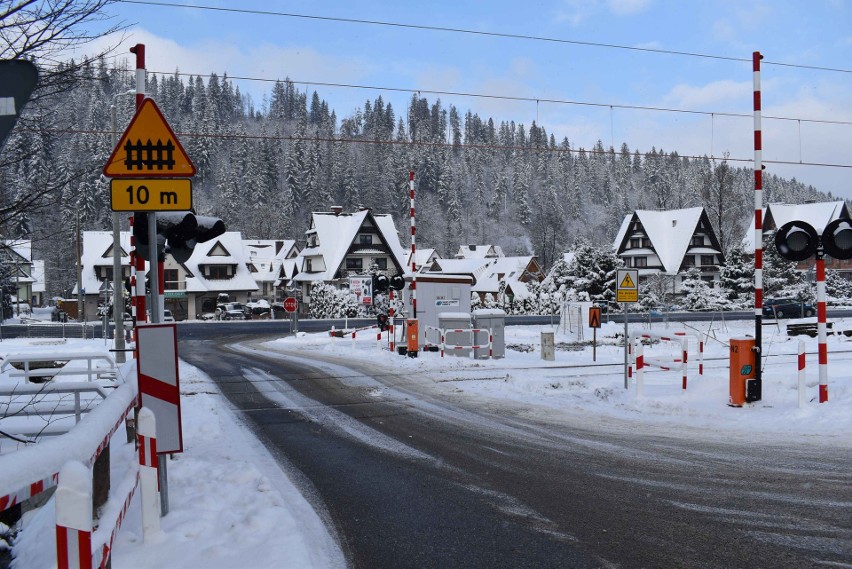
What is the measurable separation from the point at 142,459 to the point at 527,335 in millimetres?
Result: 29163

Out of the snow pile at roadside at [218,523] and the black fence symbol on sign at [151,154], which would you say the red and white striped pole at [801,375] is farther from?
the black fence symbol on sign at [151,154]

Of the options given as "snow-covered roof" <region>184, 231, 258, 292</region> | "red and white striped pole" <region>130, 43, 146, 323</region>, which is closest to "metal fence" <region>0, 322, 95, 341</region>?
"snow-covered roof" <region>184, 231, 258, 292</region>

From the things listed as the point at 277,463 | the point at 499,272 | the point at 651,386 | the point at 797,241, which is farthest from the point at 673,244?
the point at 277,463

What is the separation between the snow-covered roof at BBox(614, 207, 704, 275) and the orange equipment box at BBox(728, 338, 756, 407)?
6528 cm

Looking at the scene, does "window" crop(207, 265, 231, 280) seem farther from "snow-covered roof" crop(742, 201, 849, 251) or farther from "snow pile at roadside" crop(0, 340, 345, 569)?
"snow pile at roadside" crop(0, 340, 345, 569)

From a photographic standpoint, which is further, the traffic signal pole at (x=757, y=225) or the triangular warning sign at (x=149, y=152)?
the traffic signal pole at (x=757, y=225)

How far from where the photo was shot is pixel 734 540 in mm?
4977

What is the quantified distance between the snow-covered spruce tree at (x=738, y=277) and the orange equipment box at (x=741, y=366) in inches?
1820

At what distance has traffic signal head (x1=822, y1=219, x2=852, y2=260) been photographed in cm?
1004

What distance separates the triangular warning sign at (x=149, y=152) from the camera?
5398 millimetres

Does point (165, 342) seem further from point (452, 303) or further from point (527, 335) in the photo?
point (527, 335)

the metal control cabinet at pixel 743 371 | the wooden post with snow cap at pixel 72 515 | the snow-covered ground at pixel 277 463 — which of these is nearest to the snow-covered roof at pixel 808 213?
the snow-covered ground at pixel 277 463

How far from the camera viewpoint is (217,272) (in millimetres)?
68875

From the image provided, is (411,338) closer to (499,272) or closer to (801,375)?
(801,375)
